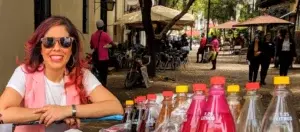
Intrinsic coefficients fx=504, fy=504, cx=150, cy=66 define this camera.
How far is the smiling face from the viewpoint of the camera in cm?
277

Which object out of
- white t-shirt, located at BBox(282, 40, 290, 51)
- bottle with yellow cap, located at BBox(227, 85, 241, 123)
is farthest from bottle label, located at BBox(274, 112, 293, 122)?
white t-shirt, located at BBox(282, 40, 290, 51)

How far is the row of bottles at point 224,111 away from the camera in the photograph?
5.79ft

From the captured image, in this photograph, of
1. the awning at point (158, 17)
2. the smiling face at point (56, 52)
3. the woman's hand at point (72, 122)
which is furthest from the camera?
the awning at point (158, 17)

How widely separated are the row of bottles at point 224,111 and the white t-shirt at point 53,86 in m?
0.81

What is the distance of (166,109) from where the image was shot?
7.34 feet

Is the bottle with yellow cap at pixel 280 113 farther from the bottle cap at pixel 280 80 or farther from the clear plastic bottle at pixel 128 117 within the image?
the clear plastic bottle at pixel 128 117

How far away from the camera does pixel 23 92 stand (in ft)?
9.50

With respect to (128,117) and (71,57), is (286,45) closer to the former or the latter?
(71,57)

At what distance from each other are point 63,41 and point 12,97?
0.42m

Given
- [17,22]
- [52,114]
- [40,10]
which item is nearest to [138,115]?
[52,114]

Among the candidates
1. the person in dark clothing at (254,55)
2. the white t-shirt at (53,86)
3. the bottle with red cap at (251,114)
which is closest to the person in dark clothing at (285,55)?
the person in dark clothing at (254,55)

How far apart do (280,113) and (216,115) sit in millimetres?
249

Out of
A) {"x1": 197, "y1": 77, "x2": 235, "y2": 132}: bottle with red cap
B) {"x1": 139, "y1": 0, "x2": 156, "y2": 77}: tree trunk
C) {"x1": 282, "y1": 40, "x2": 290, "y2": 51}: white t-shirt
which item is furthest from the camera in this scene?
{"x1": 282, "y1": 40, "x2": 290, "y2": 51}: white t-shirt

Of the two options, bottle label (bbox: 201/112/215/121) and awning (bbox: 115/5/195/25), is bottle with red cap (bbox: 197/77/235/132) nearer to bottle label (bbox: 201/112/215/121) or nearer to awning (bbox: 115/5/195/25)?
bottle label (bbox: 201/112/215/121)
